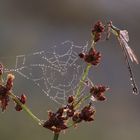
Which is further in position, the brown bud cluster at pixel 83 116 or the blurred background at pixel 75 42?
the blurred background at pixel 75 42

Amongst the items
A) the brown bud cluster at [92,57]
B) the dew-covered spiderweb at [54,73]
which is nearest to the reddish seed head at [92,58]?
the brown bud cluster at [92,57]

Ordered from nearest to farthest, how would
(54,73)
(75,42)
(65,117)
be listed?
1. (65,117)
2. (54,73)
3. (75,42)

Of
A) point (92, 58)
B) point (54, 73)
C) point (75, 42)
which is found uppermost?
point (75, 42)

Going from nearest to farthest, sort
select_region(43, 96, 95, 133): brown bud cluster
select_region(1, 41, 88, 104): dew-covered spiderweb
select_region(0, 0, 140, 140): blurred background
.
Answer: select_region(43, 96, 95, 133): brown bud cluster, select_region(1, 41, 88, 104): dew-covered spiderweb, select_region(0, 0, 140, 140): blurred background

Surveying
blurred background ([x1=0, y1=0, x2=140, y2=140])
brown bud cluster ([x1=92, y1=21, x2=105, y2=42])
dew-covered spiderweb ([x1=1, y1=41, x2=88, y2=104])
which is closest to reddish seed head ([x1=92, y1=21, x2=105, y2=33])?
brown bud cluster ([x1=92, y1=21, x2=105, y2=42])

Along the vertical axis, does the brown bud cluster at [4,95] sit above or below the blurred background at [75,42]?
below

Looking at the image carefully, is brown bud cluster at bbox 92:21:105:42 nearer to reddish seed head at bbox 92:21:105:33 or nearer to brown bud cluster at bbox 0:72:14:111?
reddish seed head at bbox 92:21:105:33

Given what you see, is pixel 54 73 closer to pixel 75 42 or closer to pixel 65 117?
pixel 75 42

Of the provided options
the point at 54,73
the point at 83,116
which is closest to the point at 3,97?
the point at 83,116

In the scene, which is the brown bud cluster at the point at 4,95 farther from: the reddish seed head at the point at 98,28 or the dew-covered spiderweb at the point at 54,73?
the dew-covered spiderweb at the point at 54,73
